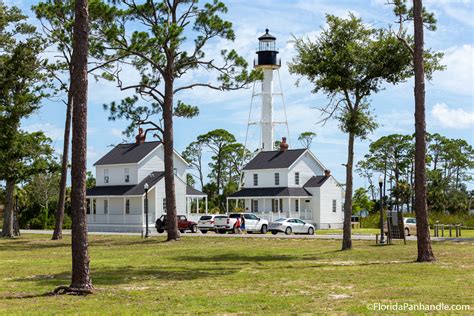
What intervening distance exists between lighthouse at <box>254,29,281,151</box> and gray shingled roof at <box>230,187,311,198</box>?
6.93 m

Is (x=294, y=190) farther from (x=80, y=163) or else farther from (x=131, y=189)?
(x=80, y=163)

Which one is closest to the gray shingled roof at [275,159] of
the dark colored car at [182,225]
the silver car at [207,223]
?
the dark colored car at [182,225]

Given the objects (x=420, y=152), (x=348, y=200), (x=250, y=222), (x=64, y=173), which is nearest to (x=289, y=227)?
(x=250, y=222)

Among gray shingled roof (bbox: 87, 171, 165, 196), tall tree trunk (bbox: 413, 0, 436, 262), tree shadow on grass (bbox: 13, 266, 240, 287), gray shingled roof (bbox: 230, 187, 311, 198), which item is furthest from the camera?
gray shingled roof (bbox: 230, 187, 311, 198)

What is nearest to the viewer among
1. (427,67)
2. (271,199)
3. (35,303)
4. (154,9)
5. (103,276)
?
(35,303)

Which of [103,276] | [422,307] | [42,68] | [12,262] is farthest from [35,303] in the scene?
[42,68]

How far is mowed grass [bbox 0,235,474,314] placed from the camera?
13.3m

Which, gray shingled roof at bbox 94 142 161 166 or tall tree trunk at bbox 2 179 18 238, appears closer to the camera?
tall tree trunk at bbox 2 179 18 238

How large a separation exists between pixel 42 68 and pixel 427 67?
2395 cm

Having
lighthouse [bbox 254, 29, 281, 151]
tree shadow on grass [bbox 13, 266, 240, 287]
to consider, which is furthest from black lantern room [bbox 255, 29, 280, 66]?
tree shadow on grass [bbox 13, 266, 240, 287]

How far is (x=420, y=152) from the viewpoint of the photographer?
73.9ft

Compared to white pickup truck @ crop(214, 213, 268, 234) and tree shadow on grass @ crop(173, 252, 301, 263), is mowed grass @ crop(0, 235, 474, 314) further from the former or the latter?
white pickup truck @ crop(214, 213, 268, 234)

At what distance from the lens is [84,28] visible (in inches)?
630

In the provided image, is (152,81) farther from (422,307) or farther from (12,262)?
(422,307)
